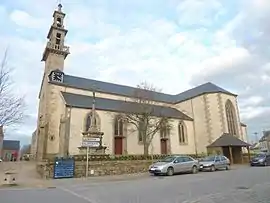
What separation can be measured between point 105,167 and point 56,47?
2314 centimetres

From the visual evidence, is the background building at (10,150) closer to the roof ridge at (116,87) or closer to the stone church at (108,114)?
the stone church at (108,114)

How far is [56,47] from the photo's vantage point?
1446 inches

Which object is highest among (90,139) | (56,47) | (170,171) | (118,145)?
(56,47)

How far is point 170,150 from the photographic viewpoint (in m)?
34.9

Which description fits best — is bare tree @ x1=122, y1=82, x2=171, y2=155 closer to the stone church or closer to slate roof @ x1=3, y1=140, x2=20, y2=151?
the stone church

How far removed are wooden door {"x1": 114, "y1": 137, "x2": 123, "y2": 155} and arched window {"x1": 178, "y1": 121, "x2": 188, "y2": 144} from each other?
969 centimetres

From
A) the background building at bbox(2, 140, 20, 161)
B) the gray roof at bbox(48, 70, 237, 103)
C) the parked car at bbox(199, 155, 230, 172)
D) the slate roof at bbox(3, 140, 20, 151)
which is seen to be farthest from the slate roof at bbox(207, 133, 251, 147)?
the slate roof at bbox(3, 140, 20, 151)

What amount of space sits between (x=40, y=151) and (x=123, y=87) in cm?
1709

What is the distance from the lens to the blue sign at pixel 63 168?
1758 cm

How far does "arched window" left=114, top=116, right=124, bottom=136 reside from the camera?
31.3m

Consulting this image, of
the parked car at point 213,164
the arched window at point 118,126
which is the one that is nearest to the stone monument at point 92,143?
the parked car at point 213,164

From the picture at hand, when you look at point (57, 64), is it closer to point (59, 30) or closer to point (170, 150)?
Answer: point (59, 30)

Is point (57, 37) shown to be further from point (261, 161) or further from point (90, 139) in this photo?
point (261, 161)

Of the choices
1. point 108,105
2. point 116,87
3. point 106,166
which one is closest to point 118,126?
point 108,105
